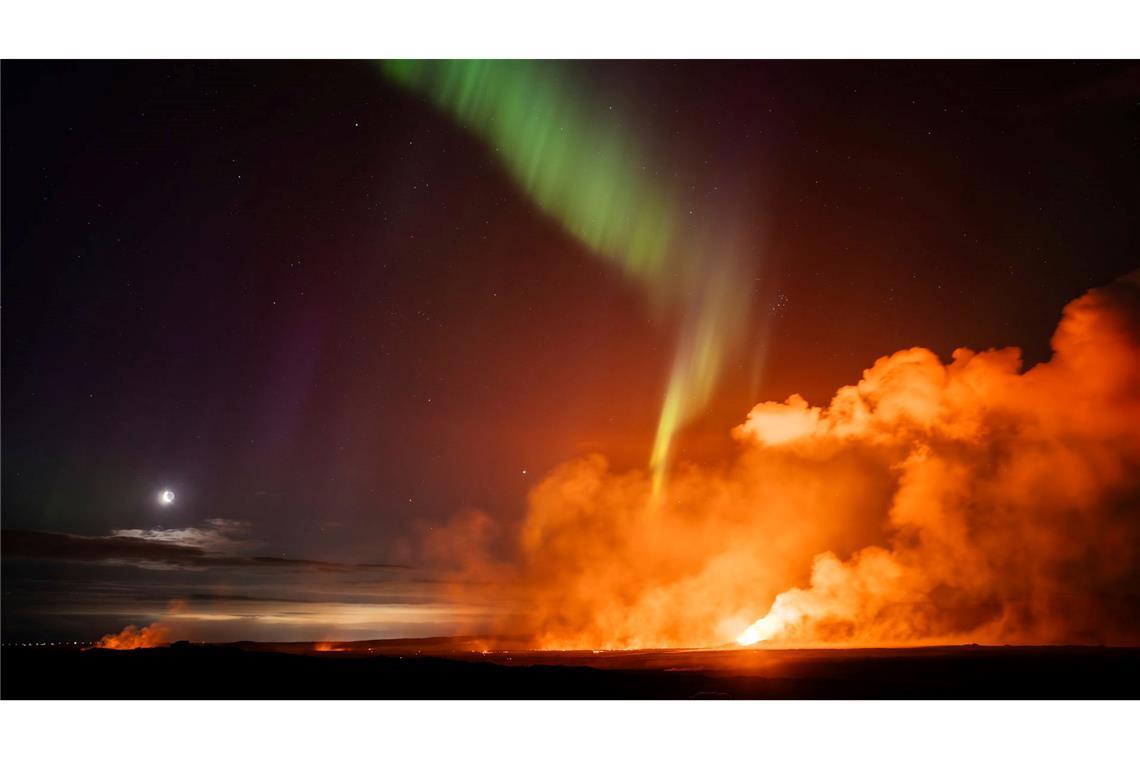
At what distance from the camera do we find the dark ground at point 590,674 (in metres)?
24.0

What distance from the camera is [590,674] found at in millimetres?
27469

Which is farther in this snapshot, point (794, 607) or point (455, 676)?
point (794, 607)

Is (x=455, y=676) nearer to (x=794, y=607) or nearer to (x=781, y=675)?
(x=781, y=675)

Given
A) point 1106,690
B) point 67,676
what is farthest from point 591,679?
point 67,676

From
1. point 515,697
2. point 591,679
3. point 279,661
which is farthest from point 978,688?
point 279,661

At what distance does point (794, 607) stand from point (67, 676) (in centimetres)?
2632

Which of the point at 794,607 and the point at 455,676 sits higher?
the point at 794,607

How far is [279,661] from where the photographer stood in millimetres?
30438

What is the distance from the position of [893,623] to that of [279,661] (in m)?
24.5

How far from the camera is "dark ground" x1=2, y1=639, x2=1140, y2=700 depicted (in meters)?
24.0

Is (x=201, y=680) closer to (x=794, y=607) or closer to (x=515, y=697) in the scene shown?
(x=515, y=697)

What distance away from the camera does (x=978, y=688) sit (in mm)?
24359
